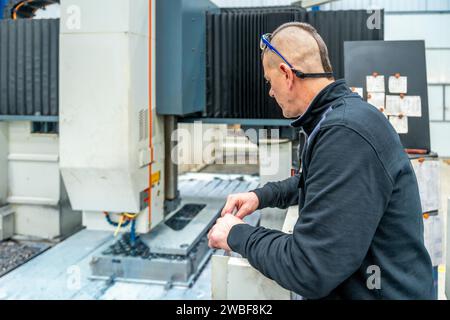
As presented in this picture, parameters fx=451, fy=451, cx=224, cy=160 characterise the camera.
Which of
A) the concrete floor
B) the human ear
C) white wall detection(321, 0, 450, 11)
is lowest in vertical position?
the concrete floor

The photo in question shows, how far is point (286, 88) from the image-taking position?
1.19m

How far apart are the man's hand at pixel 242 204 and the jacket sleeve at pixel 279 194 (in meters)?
0.04

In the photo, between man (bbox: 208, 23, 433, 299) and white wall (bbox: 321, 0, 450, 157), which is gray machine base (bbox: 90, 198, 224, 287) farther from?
white wall (bbox: 321, 0, 450, 157)

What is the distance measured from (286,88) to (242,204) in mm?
456

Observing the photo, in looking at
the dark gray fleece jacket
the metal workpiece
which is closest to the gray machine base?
the metal workpiece

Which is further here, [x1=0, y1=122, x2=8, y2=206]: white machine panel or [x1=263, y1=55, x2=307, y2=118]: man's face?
[x1=0, y1=122, x2=8, y2=206]: white machine panel

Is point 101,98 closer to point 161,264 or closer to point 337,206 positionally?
point 161,264

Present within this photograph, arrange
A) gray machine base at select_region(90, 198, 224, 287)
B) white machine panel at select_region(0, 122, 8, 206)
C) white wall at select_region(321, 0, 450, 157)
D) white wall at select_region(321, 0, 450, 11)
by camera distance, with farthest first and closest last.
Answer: white wall at select_region(321, 0, 450, 157) → white wall at select_region(321, 0, 450, 11) → white machine panel at select_region(0, 122, 8, 206) → gray machine base at select_region(90, 198, 224, 287)

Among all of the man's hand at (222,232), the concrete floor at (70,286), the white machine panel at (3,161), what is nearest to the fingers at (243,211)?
the man's hand at (222,232)

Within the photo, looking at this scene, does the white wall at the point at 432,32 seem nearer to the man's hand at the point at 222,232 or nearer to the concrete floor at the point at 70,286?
the concrete floor at the point at 70,286

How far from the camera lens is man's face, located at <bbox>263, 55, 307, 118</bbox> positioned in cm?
117

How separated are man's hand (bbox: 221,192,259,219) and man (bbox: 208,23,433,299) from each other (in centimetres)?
23

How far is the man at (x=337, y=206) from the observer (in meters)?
0.96

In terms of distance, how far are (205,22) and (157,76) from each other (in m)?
0.65
